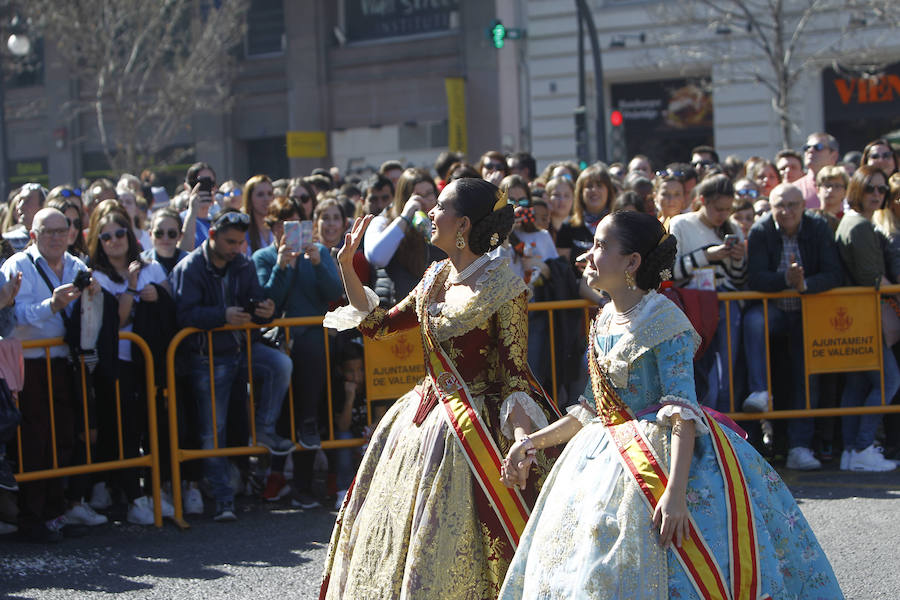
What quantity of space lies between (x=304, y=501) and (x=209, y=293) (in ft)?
4.57

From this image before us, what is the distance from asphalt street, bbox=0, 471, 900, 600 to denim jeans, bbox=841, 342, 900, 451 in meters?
0.51

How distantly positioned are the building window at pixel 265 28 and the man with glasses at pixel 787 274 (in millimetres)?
22659

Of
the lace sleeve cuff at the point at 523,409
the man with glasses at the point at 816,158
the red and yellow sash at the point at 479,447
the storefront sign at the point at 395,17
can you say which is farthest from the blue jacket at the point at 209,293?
the storefront sign at the point at 395,17

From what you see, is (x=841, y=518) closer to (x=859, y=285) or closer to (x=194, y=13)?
(x=859, y=285)

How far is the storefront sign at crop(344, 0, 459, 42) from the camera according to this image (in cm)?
2688

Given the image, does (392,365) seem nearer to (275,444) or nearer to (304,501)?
(275,444)

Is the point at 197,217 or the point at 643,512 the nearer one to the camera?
the point at 643,512

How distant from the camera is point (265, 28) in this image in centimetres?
2927

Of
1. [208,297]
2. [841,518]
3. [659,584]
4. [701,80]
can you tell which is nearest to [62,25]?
[701,80]

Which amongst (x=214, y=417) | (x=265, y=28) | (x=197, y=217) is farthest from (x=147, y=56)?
(x=214, y=417)

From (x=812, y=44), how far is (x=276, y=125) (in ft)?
43.7

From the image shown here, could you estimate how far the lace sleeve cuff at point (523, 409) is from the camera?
4.30 meters

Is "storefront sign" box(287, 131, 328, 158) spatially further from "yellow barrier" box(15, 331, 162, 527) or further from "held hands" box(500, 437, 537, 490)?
"held hands" box(500, 437, 537, 490)

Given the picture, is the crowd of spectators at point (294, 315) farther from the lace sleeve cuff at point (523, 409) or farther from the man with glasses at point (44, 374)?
the lace sleeve cuff at point (523, 409)
